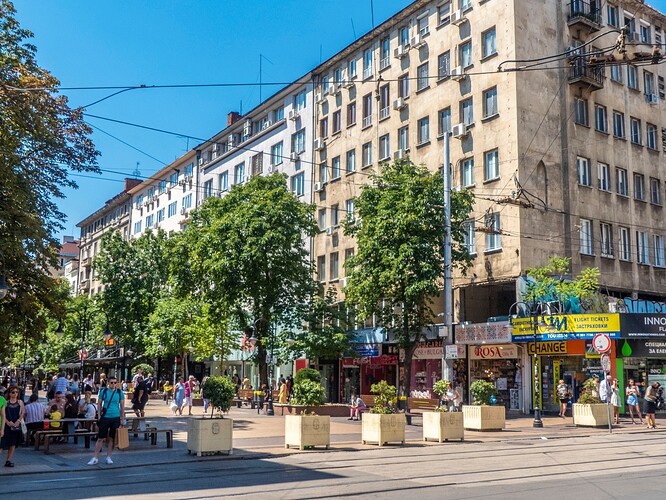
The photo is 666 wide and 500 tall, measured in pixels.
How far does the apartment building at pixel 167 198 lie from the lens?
66.7 metres

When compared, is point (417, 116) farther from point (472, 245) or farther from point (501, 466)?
point (501, 466)

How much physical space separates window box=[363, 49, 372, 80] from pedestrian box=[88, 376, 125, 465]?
32367mm

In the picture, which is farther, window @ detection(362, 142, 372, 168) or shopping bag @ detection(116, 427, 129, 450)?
window @ detection(362, 142, 372, 168)

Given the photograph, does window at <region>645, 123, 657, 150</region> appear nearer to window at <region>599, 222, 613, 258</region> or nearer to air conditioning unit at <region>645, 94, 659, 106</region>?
air conditioning unit at <region>645, 94, 659, 106</region>

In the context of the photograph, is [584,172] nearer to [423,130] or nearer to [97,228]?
[423,130]

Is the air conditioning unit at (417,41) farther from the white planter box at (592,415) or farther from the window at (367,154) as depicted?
the white planter box at (592,415)

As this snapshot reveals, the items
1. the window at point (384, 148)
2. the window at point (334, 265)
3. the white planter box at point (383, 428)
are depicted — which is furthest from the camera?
the window at point (334, 265)

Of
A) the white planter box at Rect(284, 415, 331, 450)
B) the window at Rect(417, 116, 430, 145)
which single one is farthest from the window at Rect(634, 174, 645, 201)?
the white planter box at Rect(284, 415, 331, 450)

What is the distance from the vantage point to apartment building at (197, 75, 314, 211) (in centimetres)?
5000

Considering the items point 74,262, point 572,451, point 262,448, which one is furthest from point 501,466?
point 74,262

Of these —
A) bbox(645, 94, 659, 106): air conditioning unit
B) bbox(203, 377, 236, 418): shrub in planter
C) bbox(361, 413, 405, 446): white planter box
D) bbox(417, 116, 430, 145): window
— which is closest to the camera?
bbox(203, 377, 236, 418): shrub in planter

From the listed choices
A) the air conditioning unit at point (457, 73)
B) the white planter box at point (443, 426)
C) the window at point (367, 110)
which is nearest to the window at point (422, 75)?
the air conditioning unit at point (457, 73)

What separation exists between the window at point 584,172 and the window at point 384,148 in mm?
10834

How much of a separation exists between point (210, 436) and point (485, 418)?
10651 millimetres
